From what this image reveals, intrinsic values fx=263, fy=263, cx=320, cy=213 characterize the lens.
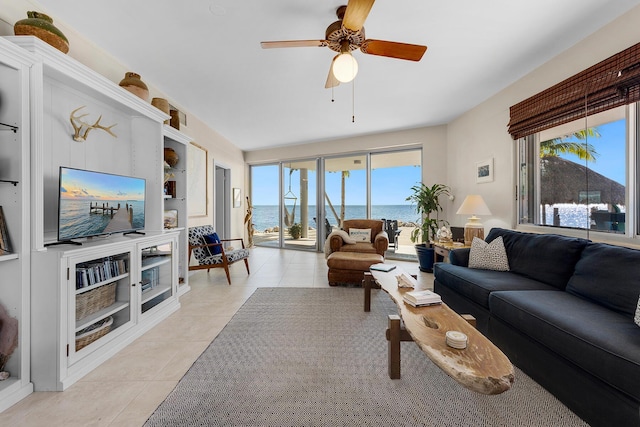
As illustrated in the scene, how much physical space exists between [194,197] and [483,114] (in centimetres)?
477

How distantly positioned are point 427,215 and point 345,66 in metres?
3.64

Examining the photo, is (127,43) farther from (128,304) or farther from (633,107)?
(633,107)

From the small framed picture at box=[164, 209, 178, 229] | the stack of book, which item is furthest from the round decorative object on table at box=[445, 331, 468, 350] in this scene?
the small framed picture at box=[164, 209, 178, 229]

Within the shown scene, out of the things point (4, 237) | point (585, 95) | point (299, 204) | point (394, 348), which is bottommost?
point (394, 348)

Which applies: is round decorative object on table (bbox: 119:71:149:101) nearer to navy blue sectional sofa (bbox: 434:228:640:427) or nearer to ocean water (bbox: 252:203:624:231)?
navy blue sectional sofa (bbox: 434:228:640:427)

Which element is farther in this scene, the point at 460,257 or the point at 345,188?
the point at 345,188

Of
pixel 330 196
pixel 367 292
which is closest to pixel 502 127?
pixel 367 292

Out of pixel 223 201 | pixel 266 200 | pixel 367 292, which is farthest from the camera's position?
pixel 266 200

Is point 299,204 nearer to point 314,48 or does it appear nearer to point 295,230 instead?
point 295,230

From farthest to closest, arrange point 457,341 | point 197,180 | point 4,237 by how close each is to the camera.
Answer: point 197,180 → point 4,237 → point 457,341

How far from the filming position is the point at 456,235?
4559 mm

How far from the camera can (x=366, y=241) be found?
4.55 metres

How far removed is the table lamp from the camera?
3520mm

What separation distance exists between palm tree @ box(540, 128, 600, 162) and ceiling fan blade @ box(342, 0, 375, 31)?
249cm
